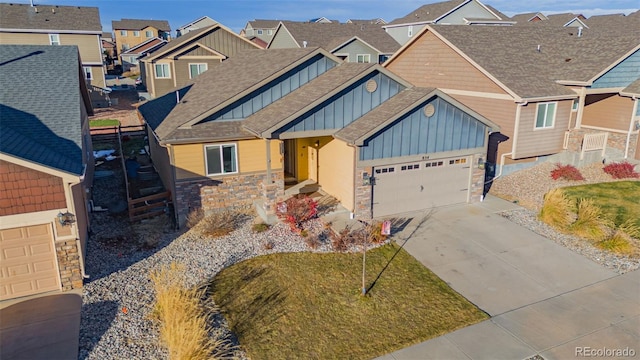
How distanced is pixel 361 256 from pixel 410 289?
2202 mm

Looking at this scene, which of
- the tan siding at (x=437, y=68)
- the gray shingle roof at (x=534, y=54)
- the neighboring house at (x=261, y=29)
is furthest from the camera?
the neighboring house at (x=261, y=29)

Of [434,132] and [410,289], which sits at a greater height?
[434,132]

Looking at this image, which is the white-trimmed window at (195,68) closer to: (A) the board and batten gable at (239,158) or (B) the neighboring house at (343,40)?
(B) the neighboring house at (343,40)

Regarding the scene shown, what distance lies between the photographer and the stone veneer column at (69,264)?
11227 mm

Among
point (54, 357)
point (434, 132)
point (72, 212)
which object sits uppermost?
point (434, 132)

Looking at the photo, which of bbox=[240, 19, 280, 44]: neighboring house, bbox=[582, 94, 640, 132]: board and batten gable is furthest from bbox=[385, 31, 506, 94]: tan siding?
bbox=[240, 19, 280, 44]: neighboring house

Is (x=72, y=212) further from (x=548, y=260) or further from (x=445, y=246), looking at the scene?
(x=548, y=260)

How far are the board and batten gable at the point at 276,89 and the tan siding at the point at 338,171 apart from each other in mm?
2835

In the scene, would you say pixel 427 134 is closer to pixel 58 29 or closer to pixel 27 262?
pixel 27 262

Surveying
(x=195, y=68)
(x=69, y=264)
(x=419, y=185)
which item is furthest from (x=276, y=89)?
(x=195, y=68)

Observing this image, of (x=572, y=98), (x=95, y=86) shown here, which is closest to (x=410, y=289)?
(x=572, y=98)

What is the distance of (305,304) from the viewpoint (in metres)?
10.9

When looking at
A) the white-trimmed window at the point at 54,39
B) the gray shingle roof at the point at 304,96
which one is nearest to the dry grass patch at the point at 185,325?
the gray shingle roof at the point at 304,96

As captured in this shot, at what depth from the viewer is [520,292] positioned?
11453 millimetres
